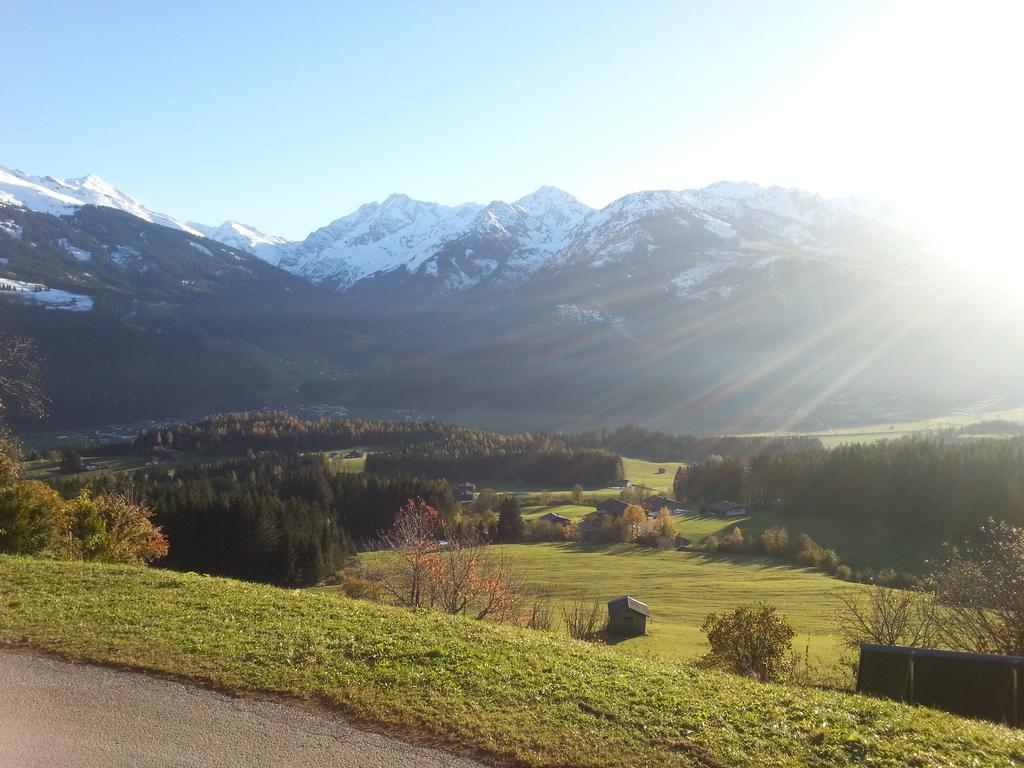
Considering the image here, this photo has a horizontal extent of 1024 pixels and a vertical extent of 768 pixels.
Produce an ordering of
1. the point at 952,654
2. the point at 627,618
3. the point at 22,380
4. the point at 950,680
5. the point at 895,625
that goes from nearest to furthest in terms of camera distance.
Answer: the point at 950,680 < the point at 952,654 < the point at 22,380 < the point at 895,625 < the point at 627,618

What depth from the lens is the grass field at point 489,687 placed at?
13.2 m

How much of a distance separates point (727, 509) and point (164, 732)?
146261 mm

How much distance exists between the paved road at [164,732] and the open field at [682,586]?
43591 mm

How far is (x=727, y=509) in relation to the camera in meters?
146

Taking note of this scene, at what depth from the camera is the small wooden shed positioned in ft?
212

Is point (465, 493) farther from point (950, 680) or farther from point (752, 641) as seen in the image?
point (950, 680)

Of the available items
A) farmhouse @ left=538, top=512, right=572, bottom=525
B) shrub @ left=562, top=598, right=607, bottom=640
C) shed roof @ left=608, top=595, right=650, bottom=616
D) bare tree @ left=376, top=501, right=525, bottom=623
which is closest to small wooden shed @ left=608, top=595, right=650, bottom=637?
shed roof @ left=608, top=595, right=650, bottom=616

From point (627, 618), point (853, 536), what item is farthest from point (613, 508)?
point (627, 618)

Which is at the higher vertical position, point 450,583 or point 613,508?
point 450,583

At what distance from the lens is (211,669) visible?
16047 millimetres

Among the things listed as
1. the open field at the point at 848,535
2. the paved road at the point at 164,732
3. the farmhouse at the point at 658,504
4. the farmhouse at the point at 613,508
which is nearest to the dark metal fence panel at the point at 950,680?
the paved road at the point at 164,732

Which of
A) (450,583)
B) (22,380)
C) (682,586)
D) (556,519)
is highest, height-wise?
(22,380)

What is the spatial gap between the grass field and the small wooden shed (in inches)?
1786

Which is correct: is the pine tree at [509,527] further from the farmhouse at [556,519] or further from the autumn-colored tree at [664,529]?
the autumn-colored tree at [664,529]
